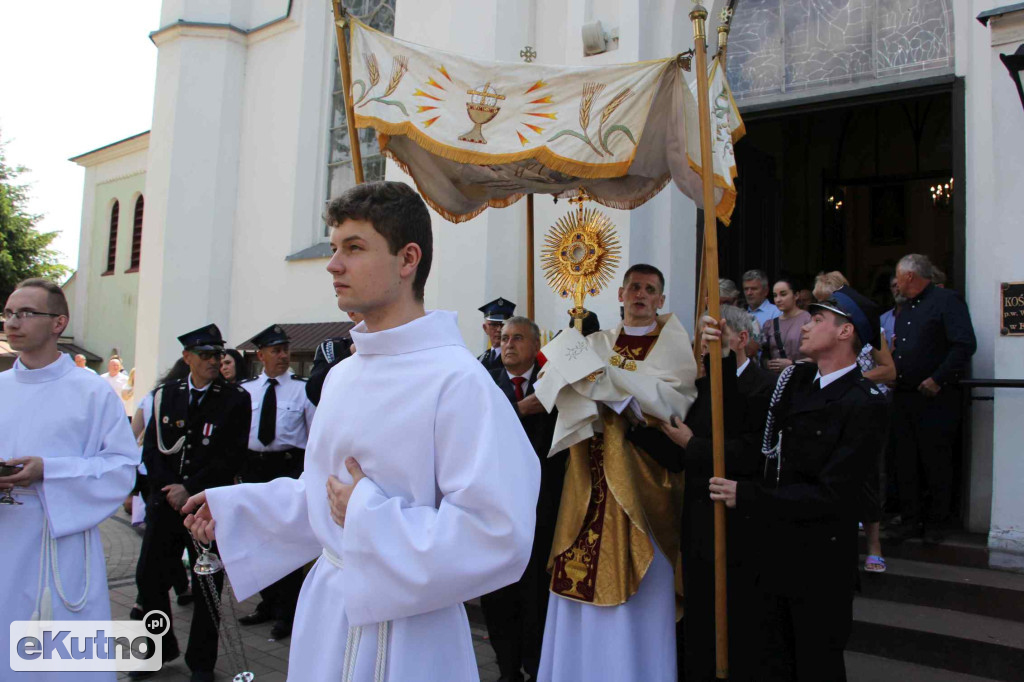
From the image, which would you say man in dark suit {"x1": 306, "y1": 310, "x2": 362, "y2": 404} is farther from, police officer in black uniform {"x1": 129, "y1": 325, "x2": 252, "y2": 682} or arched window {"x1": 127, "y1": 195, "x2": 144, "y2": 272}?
arched window {"x1": 127, "y1": 195, "x2": 144, "y2": 272}

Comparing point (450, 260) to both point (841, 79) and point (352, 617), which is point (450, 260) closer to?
point (841, 79)

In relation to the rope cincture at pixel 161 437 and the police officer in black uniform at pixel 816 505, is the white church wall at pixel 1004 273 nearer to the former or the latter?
the police officer in black uniform at pixel 816 505

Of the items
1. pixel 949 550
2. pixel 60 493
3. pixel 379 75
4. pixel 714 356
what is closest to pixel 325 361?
pixel 379 75

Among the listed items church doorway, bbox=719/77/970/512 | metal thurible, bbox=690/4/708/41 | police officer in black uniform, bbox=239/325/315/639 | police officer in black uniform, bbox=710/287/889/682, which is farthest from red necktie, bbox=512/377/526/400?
church doorway, bbox=719/77/970/512

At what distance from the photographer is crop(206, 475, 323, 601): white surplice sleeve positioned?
225 cm

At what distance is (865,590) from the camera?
4.83m

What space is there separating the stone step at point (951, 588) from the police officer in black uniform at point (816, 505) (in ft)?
5.53

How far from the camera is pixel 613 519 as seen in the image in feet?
13.3

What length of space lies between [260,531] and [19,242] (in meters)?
28.5

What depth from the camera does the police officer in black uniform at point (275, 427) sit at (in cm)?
588

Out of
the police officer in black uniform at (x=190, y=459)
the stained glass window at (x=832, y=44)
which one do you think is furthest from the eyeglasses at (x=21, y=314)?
the stained glass window at (x=832, y=44)

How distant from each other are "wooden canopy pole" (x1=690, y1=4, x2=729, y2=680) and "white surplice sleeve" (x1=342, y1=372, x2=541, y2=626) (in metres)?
1.86

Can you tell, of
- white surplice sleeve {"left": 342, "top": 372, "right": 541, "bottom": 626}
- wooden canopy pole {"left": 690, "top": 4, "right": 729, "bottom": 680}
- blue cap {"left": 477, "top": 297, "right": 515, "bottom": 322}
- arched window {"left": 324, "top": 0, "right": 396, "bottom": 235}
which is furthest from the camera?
arched window {"left": 324, "top": 0, "right": 396, "bottom": 235}

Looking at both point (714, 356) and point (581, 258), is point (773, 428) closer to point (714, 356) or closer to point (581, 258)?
point (714, 356)
